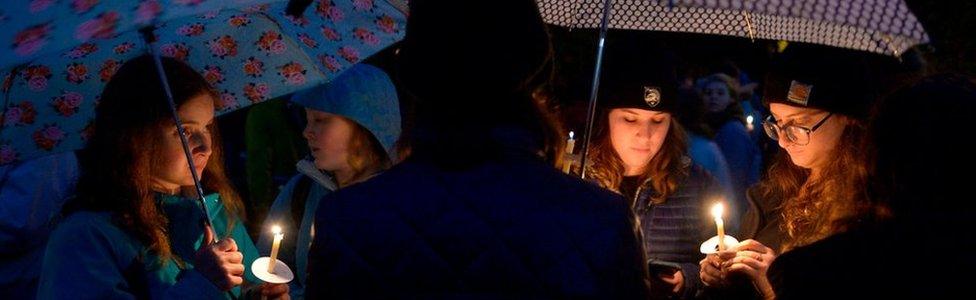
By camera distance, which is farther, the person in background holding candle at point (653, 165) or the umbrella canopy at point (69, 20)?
the person in background holding candle at point (653, 165)

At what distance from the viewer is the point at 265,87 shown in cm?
443

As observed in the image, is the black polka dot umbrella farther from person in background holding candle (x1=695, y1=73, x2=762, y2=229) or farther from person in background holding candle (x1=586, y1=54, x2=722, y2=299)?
person in background holding candle (x1=695, y1=73, x2=762, y2=229)

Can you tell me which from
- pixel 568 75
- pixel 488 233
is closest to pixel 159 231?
pixel 488 233

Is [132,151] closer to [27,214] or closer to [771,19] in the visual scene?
[27,214]

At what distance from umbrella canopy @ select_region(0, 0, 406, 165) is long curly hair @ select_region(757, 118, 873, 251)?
171 centimetres

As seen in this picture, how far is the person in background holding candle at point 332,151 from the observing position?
196 inches

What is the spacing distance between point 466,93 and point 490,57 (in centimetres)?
10

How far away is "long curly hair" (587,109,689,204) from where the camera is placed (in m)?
4.79

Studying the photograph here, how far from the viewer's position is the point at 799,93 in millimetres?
4121

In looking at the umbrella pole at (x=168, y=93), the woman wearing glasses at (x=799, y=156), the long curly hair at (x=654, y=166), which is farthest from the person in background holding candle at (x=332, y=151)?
the woman wearing glasses at (x=799, y=156)

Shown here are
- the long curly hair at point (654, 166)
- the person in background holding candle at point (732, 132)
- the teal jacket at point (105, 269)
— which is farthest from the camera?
the person in background holding candle at point (732, 132)

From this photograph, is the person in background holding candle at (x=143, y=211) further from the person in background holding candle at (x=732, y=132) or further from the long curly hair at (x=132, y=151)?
the person in background holding candle at (x=732, y=132)

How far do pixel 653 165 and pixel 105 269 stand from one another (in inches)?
98.7

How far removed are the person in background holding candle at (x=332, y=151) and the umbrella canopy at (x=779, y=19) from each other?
1.04 metres
